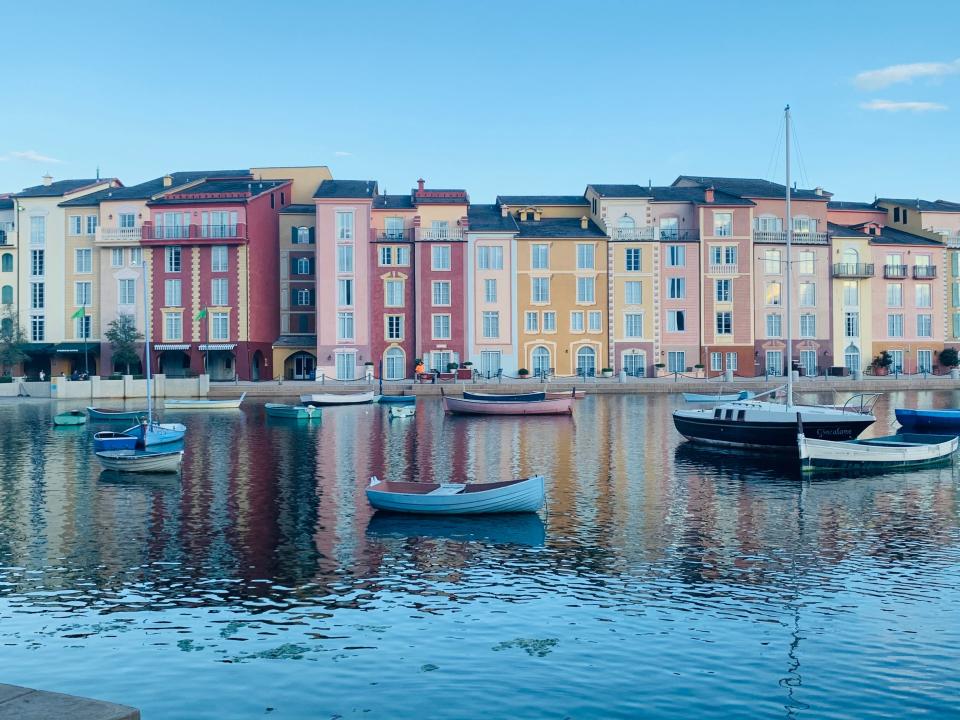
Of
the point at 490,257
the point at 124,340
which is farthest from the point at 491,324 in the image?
the point at 124,340

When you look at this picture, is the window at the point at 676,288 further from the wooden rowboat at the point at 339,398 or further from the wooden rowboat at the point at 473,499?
the wooden rowboat at the point at 473,499

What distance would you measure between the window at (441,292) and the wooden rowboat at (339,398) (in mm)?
14149

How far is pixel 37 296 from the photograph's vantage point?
92000 millimetres

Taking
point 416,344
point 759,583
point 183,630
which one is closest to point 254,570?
point 183,630

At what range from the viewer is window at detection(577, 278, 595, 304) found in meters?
89.1

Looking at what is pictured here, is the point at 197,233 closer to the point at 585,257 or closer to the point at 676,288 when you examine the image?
the point at 585,257

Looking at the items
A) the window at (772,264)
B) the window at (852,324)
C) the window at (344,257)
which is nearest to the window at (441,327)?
the window at (344,257)

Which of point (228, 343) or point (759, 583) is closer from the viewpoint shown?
point (759, 583)

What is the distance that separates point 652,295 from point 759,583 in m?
70.1

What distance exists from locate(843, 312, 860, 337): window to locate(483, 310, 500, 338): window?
3443cm

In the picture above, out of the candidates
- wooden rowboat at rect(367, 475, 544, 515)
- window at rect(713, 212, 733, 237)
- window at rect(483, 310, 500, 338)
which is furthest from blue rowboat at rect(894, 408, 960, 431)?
window at rect(483, 310, 500, 338)

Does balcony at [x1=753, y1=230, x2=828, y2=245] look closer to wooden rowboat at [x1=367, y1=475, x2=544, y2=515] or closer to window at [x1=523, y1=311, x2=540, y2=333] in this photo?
window at [x1=523, y1=311, x2=540, y2=333]

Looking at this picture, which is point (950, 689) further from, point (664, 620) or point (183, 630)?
point (183, 630)

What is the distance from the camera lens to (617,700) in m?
14.6
